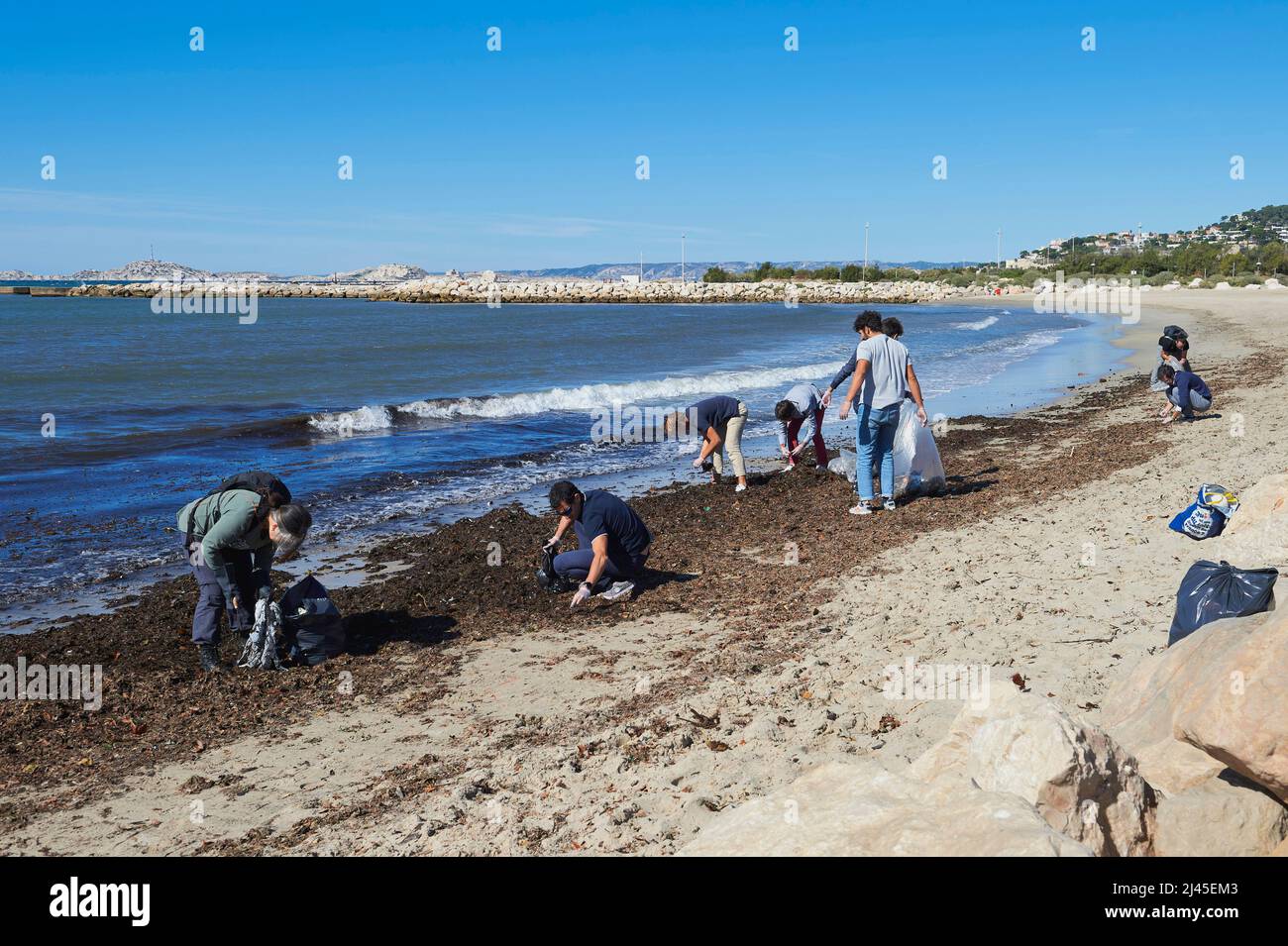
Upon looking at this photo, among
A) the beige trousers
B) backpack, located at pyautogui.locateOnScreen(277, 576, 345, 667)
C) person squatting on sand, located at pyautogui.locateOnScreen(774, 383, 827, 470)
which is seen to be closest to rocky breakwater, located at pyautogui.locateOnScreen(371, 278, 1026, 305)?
person squatting on sand, located at pyautogui.locateOnScreen(774, 383, 827, 470)

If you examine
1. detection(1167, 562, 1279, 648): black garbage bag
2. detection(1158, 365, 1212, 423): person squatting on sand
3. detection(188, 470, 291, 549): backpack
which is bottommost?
detection(1167, 562, 1279, 648): black garbage bag

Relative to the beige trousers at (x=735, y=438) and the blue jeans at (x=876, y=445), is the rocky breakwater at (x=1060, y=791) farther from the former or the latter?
the beige trousers at (x=735, y=438)

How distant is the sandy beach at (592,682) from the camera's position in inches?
179

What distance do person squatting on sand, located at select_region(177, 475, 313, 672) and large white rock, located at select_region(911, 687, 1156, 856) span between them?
463 cm

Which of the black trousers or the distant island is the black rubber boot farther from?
the distant island

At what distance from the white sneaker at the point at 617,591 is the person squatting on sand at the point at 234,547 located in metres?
2.57

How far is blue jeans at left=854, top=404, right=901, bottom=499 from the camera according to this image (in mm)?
10055

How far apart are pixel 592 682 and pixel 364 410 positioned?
53.4 ft

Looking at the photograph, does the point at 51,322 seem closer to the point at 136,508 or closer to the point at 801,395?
the point at 136,508

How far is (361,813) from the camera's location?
181 inches

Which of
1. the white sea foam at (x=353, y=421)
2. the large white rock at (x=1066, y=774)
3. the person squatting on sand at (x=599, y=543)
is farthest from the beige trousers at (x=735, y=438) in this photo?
the white sea foam at (x=353, y=421)

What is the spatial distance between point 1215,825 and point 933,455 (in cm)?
805
